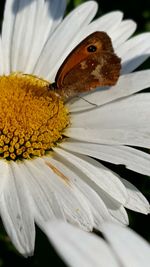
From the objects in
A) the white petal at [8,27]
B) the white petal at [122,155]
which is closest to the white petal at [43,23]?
the white petal at [8,27]

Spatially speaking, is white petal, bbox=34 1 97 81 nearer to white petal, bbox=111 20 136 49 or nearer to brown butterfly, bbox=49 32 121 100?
white petal, bbox=111 20 136 49

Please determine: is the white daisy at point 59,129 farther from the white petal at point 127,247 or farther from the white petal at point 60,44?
the white petal at point 127,247

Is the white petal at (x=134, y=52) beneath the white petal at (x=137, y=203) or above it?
above

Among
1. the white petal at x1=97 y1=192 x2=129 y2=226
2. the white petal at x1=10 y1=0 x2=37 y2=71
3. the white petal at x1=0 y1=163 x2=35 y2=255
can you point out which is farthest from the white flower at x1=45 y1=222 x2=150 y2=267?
the white petal at x1=10 y1=0 x2=37 y2=71

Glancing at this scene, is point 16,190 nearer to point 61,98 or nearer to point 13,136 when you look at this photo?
point 13,136

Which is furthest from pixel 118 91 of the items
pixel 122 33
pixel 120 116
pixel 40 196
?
pixel 40 196
